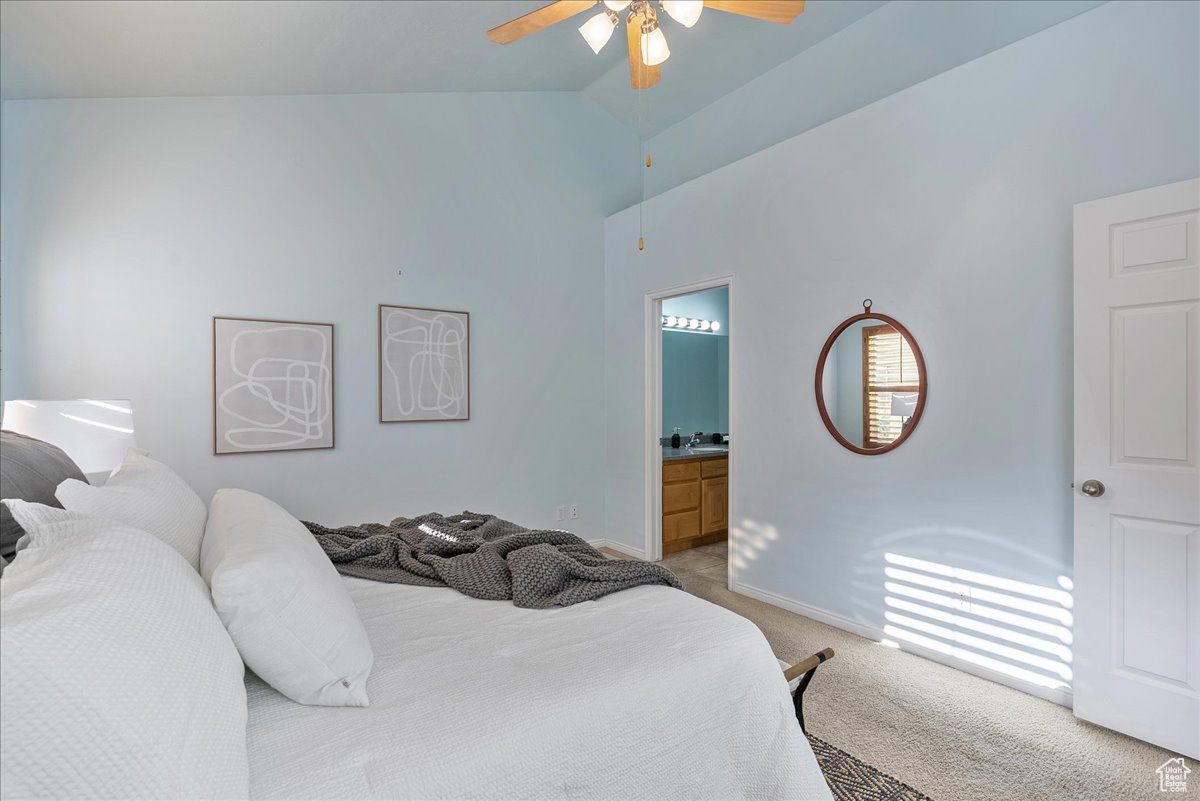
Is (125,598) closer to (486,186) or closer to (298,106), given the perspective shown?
(298,106)

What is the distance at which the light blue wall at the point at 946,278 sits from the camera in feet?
7.64

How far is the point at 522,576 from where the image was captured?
1799 mm

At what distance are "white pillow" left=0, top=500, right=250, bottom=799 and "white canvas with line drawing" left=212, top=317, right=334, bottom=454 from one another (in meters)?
2.65

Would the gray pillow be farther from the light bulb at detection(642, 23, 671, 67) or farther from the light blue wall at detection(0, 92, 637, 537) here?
the light bulb at detection(642, 23, 671, 67)

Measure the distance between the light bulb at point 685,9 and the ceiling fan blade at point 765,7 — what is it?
0.11m

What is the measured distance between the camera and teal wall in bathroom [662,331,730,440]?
577cm

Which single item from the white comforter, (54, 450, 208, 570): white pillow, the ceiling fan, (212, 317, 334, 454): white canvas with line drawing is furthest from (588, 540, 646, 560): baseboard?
the ceiling fan

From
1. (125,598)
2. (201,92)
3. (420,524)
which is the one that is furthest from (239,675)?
(201,92)

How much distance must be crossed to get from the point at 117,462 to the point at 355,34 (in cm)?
247

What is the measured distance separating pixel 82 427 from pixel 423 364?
191cm

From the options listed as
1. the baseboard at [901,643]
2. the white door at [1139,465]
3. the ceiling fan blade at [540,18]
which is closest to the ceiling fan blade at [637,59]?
the ceiling fan blade at [540,18]

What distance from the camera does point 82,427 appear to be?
Answer: 2.45 metres

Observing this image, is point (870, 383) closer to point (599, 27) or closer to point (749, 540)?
point (749, 540)

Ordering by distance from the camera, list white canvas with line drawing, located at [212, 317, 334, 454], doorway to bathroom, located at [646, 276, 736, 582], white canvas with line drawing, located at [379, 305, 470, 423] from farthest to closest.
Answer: doorway to bathroom, located at [646, 276, 736, 582], white canvas with line drawing, located at [379, 305, 470, 423], white canvas with line drawing, located at [212, 317, 334, 454]
